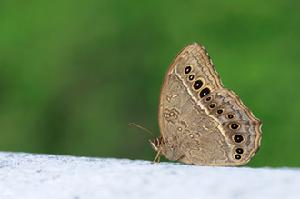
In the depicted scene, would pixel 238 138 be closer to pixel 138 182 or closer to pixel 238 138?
pixel 238 138

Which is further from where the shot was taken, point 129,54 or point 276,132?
point 129,54

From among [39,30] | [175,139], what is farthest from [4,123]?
A: [175,139]

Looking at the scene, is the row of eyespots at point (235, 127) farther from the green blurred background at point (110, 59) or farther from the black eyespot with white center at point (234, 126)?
the green blurred background at point (110, 59)

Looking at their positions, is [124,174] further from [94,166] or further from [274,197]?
[274,197]

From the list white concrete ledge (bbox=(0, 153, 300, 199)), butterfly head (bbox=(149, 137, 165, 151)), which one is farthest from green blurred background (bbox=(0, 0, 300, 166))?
white concrete ledge (bbox=(0, 153, 300, 199))

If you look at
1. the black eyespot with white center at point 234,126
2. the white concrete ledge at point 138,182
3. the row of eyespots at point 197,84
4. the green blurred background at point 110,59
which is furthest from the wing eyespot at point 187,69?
the green blurred background at point 110,59

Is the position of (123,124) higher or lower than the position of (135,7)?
lower

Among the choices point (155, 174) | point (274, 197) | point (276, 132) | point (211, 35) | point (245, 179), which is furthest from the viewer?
point (211, 35)
